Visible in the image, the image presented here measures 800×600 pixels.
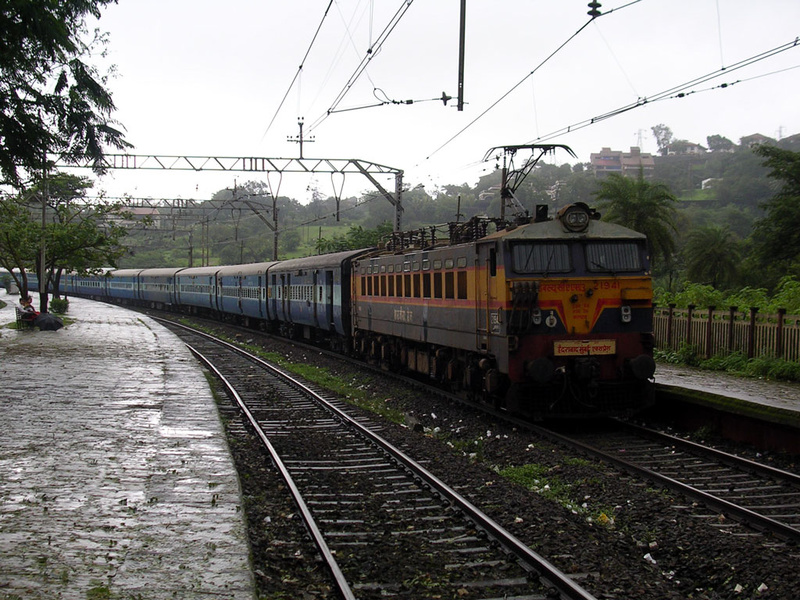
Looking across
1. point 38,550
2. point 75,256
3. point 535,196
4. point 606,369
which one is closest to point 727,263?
point 535,196

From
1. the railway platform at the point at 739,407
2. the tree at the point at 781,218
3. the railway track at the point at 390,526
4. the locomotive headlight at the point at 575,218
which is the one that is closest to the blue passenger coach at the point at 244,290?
the tree at the point at 781,218

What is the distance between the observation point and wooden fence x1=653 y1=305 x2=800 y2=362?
15500 mm

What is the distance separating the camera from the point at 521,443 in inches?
443

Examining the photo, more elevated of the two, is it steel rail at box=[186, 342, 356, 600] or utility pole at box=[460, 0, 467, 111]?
utility pole at box=[460, 0, 467, 111]

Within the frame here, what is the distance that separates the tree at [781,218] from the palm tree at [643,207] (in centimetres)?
313

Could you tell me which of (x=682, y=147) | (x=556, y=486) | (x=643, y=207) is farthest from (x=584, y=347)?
(x=682, y=147)

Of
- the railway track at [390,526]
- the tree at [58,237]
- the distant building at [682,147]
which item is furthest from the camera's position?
the distant building at [682,147]

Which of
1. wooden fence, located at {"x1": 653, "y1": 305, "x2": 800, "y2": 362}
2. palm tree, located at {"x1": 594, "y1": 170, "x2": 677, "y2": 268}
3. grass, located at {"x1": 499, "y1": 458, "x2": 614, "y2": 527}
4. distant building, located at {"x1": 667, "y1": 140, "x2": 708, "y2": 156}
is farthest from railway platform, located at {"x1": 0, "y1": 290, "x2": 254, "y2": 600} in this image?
distant building, located at {"x1": 667, "y1": 140, "x2": 708, "y2": 156}

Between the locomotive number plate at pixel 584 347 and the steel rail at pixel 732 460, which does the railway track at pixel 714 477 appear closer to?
the steel rail at pixel 732 460

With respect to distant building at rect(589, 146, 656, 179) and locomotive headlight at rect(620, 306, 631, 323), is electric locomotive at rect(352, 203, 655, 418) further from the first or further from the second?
distant building at rect(589, 146, 656, 179)

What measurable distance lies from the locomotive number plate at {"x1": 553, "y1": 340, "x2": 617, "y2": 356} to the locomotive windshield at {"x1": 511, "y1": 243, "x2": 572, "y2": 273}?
1.08 metres

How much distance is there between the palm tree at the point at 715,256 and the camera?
3550 cm

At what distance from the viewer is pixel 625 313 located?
39.9 ft

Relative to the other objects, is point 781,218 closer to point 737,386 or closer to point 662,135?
point 737,386
